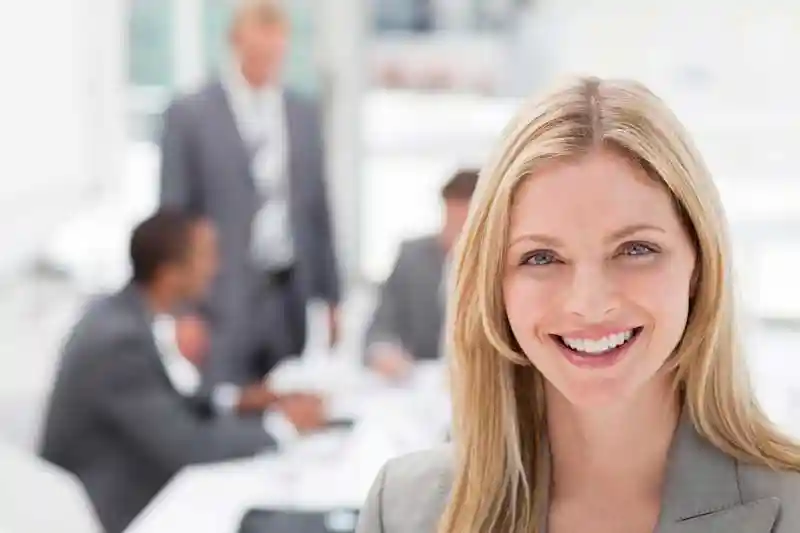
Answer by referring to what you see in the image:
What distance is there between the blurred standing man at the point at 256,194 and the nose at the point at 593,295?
226cm

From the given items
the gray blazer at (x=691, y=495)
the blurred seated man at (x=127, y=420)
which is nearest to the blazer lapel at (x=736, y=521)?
the gray blazer at (x=691, y=495)

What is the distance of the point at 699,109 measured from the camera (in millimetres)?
3879

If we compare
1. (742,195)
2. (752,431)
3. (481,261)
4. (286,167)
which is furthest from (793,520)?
(742,195)

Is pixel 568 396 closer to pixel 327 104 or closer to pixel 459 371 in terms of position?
pixel 459 371

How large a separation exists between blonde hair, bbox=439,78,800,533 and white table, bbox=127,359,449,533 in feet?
1.71

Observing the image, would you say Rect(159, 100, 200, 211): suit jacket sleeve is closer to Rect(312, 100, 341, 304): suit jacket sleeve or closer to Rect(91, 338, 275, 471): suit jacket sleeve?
Rect(312, 100, 341, 304): suit jacket sleeve

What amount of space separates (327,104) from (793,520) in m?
3.21

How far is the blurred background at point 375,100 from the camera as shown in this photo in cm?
350

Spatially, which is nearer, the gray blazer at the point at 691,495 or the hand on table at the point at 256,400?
the gray blazer at the point at 691,495

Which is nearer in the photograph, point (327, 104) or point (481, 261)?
point (481, 261)

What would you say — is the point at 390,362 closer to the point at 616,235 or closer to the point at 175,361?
the point at 175,361

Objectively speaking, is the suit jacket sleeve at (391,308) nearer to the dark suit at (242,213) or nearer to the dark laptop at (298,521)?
the dark suit at (242,213)

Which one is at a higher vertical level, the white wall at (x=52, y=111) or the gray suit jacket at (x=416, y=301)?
the white wall at (x=52, y=111)

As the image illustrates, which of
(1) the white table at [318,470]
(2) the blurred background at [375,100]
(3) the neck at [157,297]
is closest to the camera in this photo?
(1) the white table at [318,470]
